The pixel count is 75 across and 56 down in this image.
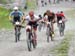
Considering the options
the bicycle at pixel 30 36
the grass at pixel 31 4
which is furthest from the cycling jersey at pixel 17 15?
the grass at pixel 31 4

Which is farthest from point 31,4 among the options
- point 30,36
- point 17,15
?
point 30,36

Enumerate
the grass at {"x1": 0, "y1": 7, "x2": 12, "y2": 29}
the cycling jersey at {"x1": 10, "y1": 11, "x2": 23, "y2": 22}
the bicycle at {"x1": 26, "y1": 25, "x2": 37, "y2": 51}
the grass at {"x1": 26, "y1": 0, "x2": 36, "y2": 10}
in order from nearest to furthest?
the bicycle at {"x1": 26, "y1": 25, "x2": 37, "y2": 51}
the cycling jersey at {"x1": 10, "y1": 11, "x2": 23, "y2": 22}
the grass at {"x1": 0, "y1": 7, "x2": 12, "y2": 29}
the grass at {"x1": 26, "y1": 0, "x2": 36, "y2": 10}

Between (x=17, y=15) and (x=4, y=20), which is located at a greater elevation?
(x=17, y=15)

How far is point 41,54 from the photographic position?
61.7ft

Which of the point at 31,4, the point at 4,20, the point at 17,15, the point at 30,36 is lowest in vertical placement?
the point at 31,4

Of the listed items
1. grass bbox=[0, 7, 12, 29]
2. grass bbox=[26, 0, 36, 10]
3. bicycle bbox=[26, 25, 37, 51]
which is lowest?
grass bbox=[26, 0, 36, 10]

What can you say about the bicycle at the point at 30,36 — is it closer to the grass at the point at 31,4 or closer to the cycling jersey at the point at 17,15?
the cycling jersey at the point at 17,15

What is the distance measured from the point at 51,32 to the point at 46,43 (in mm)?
1062

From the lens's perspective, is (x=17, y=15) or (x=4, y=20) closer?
(x=17, y=15)

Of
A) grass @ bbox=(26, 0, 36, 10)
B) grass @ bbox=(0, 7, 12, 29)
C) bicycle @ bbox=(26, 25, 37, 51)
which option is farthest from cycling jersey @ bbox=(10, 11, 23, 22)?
grass @ bbox=(26, 0, 36, 10)

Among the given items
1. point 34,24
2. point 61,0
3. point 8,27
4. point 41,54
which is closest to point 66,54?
point 41,54

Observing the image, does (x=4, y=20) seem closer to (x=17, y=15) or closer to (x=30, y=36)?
(x=17, y=15)

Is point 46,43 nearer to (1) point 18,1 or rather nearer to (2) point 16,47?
Result: (2) point 16,47

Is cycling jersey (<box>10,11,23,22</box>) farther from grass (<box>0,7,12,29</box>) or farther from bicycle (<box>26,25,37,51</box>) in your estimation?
grass (<box>0,7,12,29</box>)
